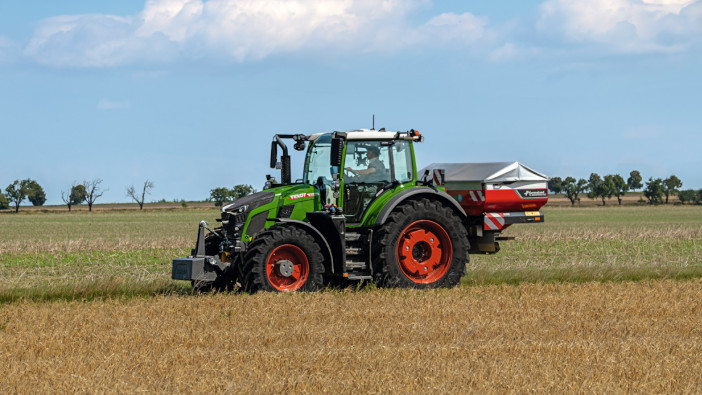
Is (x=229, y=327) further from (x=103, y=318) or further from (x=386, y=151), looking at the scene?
(x=386, y=151)

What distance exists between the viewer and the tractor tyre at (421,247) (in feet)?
37.9

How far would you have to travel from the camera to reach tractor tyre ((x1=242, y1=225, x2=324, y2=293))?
34.8 ft

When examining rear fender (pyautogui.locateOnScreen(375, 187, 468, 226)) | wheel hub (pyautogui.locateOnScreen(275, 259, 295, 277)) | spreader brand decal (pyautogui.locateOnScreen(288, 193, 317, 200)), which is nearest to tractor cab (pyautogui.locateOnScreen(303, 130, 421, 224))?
spreader brand decal (pyautogui.locateOnScreen(288, 193, 317, 200))

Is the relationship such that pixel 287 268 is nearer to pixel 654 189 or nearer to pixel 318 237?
pixel 318 237

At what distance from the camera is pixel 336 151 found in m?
10.9

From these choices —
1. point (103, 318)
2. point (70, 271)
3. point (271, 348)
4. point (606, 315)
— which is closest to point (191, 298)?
point (103, 318)

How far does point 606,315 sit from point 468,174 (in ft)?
13.6

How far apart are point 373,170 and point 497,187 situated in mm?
2228

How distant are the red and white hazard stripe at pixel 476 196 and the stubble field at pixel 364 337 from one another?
1421 mm

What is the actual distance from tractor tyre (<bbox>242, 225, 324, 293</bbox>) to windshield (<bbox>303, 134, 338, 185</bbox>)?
1117 mm

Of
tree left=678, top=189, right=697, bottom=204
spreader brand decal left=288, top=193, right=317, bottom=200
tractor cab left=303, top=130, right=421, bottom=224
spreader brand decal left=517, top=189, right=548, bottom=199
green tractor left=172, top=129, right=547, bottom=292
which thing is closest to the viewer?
green tractor left=172, top=129, right=547, bottom=292

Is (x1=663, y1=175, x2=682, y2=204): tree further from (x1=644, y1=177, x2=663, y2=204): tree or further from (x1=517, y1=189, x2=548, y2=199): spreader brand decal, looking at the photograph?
(x1=517, y1=189, x2=548, y2=199): spreader brand decal

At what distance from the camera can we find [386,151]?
12.0 meters

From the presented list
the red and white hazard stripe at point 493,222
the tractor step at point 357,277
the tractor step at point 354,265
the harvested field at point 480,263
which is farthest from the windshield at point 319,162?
the red and white hazard stripe at point 493,222
